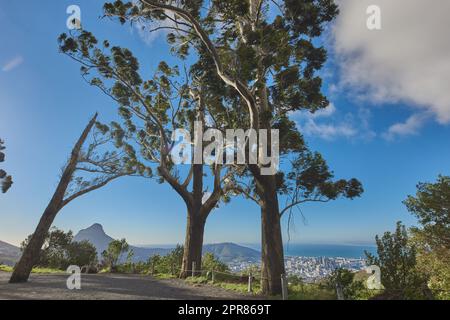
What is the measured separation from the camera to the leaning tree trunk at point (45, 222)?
13797 mm

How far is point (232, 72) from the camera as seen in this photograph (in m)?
11.7

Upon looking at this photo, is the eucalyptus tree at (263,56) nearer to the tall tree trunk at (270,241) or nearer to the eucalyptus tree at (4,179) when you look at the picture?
the tall tree trunk at (270,241)

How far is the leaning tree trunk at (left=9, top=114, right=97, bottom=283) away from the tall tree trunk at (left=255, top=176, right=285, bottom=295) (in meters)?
10.8

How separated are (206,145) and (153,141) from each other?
430 centimetres

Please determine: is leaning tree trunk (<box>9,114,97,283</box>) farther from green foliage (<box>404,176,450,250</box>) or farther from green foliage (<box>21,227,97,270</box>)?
green foliage (<box>404,176,450,250</box>)

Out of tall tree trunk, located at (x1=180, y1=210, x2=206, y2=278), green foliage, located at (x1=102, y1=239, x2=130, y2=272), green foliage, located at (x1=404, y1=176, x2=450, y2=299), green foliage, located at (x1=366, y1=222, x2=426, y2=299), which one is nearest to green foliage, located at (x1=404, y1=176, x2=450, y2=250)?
green foliage, located at (x1=404, y1=176, x2=450, y2=299)

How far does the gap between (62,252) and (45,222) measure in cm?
1066

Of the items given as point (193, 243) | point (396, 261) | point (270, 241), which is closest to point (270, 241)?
point (270, 241)

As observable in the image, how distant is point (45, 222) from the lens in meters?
15.1

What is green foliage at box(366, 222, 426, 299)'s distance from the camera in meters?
12.1

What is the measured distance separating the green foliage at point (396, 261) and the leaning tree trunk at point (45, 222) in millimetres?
15452

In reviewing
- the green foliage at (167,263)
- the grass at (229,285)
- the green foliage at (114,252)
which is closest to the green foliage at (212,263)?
the green foliage at (167,263)
